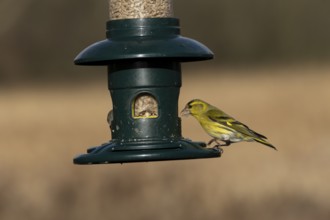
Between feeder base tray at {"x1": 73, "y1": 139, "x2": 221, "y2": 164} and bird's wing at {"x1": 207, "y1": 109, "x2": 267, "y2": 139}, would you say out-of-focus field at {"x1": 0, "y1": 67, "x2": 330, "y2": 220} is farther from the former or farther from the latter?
feeder base tray at {"x1": 73, "y1": 139, "x2": 221, "y2": 164}

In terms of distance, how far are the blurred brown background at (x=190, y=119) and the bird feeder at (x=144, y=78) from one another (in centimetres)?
673

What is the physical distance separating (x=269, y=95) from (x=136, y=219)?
A: 9061 mm

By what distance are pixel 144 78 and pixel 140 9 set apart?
57 cm

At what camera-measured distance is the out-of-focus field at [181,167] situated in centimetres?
1661

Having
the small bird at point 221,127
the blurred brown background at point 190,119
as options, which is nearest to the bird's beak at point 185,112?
the small bird at point 221,127

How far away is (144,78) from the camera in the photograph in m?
9.26

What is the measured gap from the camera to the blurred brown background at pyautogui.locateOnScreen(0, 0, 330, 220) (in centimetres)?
1678

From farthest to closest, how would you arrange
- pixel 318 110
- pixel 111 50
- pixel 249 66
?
pixel 249 66 < pixel 318 110 < pixel 111 50

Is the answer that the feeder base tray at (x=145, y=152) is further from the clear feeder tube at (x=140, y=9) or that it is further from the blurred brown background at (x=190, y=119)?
the blurred brown background at (x=190, y=119)

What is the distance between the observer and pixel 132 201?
55.2 feet

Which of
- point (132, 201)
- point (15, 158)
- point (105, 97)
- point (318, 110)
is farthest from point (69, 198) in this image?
point (105, 97)

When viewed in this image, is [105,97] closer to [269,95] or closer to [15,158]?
[269,95]

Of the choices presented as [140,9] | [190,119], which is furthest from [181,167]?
[140,9]

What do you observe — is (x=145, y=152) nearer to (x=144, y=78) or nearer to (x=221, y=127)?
(x=144, y=78)
